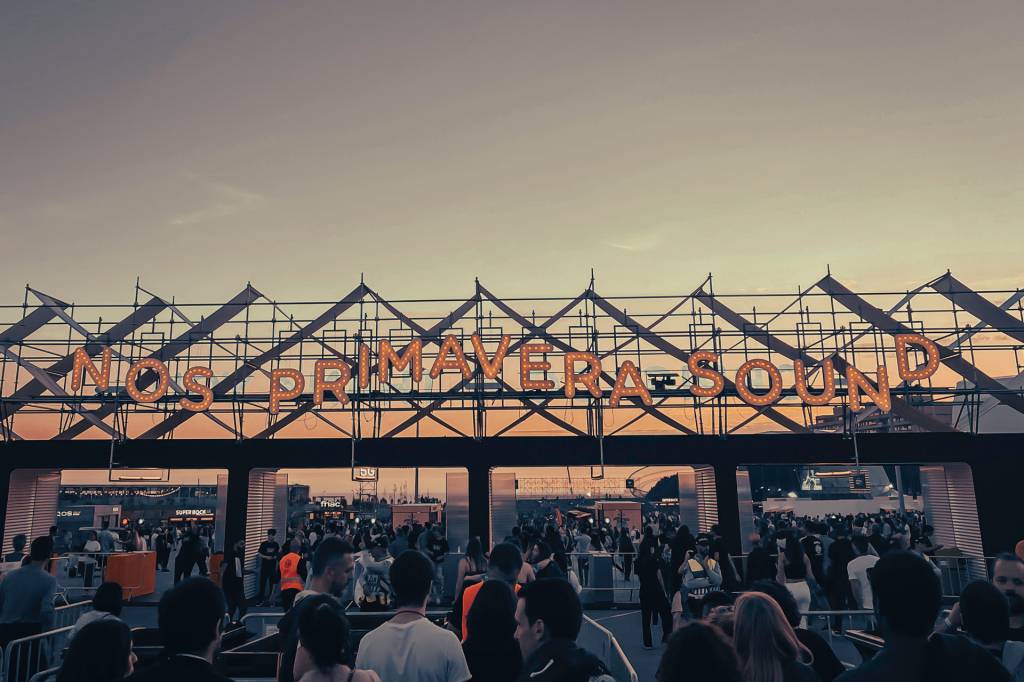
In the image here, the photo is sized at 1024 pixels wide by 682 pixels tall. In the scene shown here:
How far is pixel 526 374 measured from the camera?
23172 mm

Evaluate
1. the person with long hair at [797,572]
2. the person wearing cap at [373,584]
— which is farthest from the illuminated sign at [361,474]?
the person with long hair at [797,572]

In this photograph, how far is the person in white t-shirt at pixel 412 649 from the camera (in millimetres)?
4418

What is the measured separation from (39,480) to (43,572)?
18.6 meters

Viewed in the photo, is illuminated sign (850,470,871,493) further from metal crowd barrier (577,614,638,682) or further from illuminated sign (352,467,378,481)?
illuminated sign (352,467,378,481)

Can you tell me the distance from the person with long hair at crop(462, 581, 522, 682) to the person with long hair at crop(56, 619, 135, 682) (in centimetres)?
213

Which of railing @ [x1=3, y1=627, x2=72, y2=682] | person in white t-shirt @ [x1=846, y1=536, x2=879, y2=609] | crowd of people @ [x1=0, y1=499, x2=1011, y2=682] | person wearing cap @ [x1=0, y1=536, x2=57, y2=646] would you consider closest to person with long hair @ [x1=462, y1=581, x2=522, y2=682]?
crowd of people @ [x1=0, y1=499, x2=1011, y2=682]

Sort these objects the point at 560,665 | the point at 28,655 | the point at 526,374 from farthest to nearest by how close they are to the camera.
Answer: the point at 526,374 < the point at 28,655 < the point at 560,665

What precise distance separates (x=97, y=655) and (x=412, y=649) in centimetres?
192

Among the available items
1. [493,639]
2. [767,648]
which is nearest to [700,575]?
[493,639]

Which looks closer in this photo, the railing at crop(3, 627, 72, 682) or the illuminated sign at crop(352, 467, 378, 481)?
the railing at crop(3, 627, 72, 682)

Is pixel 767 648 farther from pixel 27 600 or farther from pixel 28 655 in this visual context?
pixel 27 600

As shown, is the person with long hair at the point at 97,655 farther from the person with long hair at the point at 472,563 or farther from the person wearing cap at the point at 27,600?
the person with long hair at the point at 472,563

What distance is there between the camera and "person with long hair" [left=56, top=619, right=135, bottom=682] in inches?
169

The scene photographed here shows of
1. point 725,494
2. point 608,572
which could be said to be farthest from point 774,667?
point 725,494
